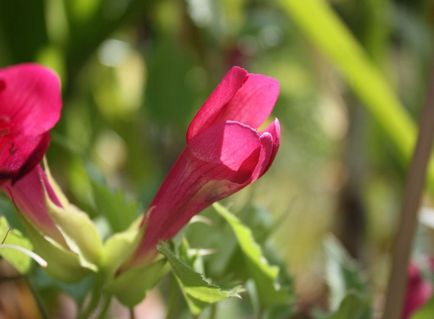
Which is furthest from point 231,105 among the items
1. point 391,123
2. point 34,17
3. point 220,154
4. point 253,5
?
point 253,5

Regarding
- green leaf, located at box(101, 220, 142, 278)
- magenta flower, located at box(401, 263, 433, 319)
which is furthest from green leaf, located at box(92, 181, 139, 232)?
magenta flower, located at box(401, 263, 433, 319)

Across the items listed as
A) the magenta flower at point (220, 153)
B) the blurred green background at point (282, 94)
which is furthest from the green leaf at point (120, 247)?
Result: the blurred green background at point (282, 94)

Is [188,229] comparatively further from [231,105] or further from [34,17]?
[34,17]

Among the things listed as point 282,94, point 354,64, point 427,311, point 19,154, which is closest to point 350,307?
point 427,311

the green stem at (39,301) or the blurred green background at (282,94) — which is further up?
the green stem at (39,301)

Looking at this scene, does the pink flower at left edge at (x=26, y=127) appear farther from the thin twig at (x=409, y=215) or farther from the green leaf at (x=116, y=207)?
the thin twig at (x=409, y=215)

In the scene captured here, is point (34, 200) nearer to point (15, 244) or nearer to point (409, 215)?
point (15, 244)
